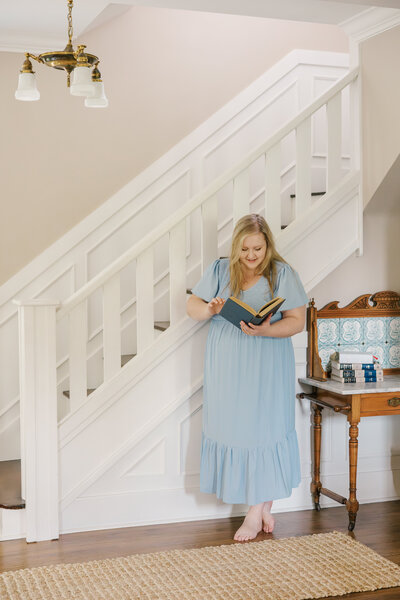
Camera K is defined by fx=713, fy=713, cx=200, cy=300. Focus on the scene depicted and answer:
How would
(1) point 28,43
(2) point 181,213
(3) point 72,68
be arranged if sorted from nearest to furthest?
(3) point 72,68
(2) point 181,213
(1) point 28,43

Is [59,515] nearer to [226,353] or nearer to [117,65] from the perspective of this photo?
[226,353]

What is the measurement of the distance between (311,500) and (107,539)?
3.84 feet

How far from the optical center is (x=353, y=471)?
11.6ft

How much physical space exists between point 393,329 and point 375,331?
11 centimetres

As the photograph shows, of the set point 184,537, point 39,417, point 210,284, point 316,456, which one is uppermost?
point 210,284

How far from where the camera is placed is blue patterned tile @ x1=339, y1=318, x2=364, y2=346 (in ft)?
13.0

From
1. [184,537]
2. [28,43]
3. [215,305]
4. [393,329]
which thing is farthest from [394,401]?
[28,43]

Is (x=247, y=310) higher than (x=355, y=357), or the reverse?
(x=247, y=310)

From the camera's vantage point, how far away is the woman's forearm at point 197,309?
348 centimetres

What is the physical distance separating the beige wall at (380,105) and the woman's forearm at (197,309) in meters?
1.14

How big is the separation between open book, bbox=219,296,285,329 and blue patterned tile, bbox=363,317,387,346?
36.5 inches

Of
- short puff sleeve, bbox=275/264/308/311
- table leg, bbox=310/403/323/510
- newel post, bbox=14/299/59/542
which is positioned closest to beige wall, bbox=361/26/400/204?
short puff sleeve, bbox=275/264/308/311

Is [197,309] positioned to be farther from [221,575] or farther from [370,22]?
[370,22]

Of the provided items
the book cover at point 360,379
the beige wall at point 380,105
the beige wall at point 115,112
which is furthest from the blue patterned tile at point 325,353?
the beige wall at point 115,112
